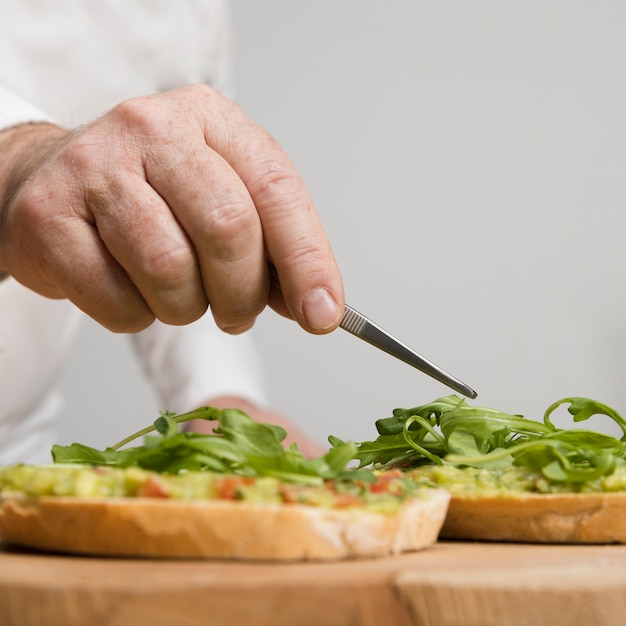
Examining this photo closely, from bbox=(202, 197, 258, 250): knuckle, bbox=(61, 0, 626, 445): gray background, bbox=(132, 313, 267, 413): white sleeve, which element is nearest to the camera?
bbox=(202, 197, 258, 250): knuckle

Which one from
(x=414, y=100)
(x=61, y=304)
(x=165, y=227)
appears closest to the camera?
(x=165, y=227)

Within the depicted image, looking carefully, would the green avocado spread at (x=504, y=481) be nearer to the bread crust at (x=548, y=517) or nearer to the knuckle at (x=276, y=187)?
the bread crust at (x=548, y=517)

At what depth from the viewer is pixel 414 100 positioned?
538 cm

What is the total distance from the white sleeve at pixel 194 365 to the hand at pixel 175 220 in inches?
73.2

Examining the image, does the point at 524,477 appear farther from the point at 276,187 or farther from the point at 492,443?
the point at 276,187

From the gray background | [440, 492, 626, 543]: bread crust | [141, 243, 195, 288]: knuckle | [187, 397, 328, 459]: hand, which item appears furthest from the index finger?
the gray background

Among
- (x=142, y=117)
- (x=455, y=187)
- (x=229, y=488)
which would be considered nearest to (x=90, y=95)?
(x=142, y=117)

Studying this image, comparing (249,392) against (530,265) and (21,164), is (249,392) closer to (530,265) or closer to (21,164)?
(21,164)

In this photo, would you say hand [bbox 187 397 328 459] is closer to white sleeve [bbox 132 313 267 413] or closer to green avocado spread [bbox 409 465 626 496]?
white sleeve [bbox 132 313 267 413]

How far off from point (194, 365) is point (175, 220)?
1986 mm

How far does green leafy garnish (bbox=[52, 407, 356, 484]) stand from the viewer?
3.55ft

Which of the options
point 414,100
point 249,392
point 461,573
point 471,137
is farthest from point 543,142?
point 461,573

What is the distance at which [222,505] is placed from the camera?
974 millimetres

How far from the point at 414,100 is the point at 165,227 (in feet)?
13.8
